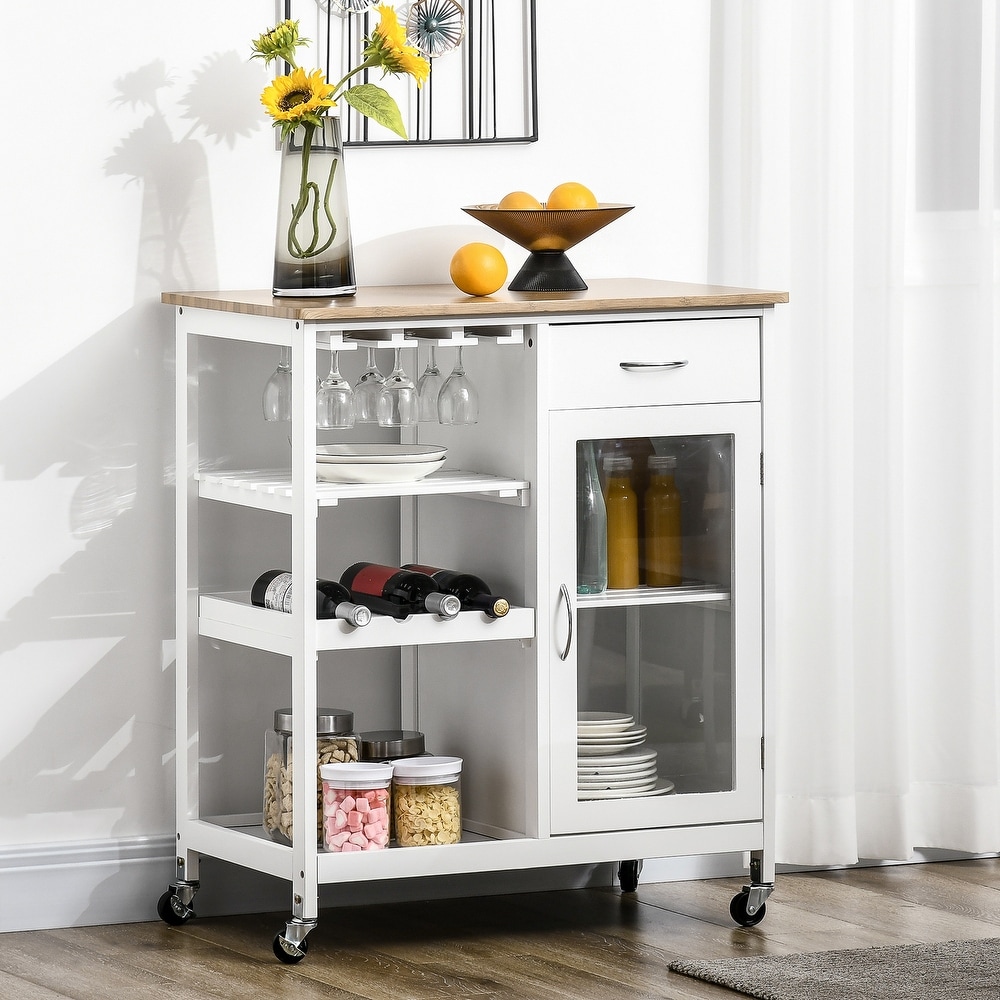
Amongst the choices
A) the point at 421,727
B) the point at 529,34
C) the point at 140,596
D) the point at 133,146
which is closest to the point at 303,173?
the point at 133,146

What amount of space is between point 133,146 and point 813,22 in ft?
4.13

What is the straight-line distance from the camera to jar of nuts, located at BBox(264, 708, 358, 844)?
110 inches

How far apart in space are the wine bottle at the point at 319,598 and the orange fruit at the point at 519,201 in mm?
690

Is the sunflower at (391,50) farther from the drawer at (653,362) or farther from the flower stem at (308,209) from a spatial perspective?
the drawer at (653,362)

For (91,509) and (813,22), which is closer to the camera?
(91,509)

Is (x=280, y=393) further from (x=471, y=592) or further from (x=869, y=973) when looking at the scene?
(x=869, y=973)

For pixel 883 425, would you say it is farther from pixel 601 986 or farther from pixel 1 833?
pixel 1 833

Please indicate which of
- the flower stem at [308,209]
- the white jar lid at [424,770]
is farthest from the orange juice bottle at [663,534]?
the flower stem at [308,209]

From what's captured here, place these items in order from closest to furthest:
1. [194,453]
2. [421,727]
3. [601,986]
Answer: [601,986] < [194,453] < [421,727]

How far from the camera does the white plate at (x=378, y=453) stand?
267 cm

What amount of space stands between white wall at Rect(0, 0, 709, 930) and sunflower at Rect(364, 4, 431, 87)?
0.26 metres

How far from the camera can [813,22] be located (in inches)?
126

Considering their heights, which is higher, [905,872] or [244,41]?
[244,41]

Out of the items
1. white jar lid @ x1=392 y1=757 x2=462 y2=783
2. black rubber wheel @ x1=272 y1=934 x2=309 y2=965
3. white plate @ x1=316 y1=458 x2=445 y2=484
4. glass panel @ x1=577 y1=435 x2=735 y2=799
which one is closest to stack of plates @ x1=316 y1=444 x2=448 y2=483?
white plate @ x1=316 y1=458 x2=445 y2=484
